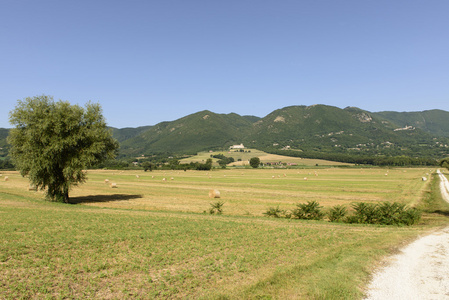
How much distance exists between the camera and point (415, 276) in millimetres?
10820

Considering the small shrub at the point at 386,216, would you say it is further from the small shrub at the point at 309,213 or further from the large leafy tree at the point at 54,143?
the large leafy tree at the point at 54,143

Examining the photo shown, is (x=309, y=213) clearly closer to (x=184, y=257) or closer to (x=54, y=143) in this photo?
(x=184, y=257)

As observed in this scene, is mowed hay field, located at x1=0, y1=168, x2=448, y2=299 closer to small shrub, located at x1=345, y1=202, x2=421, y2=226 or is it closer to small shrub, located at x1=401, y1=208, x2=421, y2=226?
small shrub, located at x1=401, y1=208, x2=421, y2=226

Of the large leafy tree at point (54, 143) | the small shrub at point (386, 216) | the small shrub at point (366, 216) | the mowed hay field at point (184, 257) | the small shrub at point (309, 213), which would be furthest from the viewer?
the large leafy tree at point (54, 143)

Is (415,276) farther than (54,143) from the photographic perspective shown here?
No

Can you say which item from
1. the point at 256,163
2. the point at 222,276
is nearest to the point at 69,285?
the point at 222,276

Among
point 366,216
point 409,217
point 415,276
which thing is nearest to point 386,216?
point 366,216

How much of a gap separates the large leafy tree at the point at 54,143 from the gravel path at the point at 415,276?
30711 millimetres

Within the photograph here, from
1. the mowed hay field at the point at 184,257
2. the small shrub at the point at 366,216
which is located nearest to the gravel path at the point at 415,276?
the mowed hay field at the point at 184,257

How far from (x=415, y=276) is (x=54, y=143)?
33722 millimetres

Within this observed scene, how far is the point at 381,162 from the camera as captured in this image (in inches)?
6432

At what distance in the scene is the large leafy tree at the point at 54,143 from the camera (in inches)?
1201

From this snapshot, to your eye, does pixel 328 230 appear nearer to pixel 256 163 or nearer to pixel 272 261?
pixel 272 261

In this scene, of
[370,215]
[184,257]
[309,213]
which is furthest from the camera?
[309,213]
